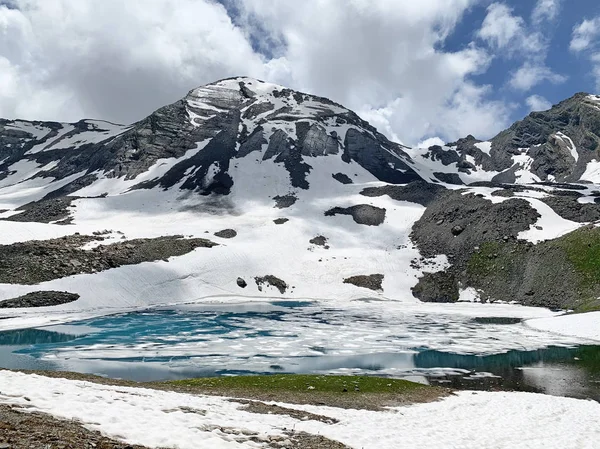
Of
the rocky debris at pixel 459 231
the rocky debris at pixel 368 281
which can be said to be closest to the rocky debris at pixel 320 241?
the rocky debris at pixel 368 281

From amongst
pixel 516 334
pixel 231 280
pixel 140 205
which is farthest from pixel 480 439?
pixel 140 205

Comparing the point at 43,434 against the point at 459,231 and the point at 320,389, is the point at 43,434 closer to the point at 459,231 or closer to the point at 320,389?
the point at 320,389

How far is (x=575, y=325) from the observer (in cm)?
5525

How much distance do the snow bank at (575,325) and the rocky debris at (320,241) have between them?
200ft

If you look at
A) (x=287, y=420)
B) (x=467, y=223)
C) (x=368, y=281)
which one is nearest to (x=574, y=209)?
(x=467, y=223)

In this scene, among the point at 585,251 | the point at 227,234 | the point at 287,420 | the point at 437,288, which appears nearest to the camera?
the point at 287,420

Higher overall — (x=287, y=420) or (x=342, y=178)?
(x=342, y=178)

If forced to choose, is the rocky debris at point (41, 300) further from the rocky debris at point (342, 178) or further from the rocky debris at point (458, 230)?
the rocky debris at point (342, 178)

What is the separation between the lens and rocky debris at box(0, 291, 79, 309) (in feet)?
222

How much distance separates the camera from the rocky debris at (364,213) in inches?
5167

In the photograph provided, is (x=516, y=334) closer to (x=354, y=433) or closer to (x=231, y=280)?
(x=354, y=433)

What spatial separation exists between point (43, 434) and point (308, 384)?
19.6 m

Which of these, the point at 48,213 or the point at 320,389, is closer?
the point at 320,389

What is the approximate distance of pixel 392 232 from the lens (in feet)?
402
